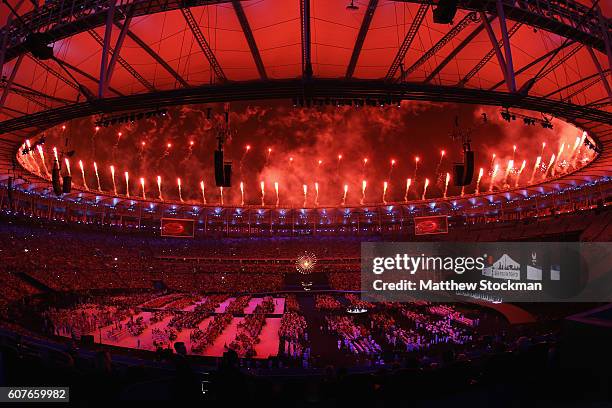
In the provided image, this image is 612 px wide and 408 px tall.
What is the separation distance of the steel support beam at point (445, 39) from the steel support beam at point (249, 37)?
566 cm

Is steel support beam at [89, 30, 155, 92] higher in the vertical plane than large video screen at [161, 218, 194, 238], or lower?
higher

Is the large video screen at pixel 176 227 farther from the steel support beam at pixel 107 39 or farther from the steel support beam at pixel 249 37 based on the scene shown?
the steel support beam at pixel 107 39

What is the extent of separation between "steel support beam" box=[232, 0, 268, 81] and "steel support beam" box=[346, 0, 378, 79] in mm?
3635

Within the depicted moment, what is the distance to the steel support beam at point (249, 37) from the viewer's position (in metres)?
14.1

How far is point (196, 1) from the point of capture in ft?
38.4

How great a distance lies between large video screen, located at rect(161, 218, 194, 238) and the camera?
111 ft

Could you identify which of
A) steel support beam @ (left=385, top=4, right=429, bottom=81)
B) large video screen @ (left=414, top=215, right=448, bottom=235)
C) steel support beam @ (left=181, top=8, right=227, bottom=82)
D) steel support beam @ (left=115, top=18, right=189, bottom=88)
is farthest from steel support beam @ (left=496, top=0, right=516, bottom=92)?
large video screen @ (left=414, top=215, right=448, bottom=235)

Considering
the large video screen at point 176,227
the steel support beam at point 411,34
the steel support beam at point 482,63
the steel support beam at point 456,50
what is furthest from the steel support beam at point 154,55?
the large video screen at point 176,227

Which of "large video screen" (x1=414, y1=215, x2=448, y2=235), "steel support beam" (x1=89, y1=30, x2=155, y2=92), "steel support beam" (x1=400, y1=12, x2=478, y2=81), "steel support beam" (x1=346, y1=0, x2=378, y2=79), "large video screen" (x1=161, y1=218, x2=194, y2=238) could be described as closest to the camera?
"steel support beam" (x1=400, y1=12, x2=478, y2=81)

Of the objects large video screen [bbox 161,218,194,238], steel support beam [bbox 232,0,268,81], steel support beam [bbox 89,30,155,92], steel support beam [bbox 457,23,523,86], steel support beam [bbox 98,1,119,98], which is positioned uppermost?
steel support beam [bbox 232,0,268,81]

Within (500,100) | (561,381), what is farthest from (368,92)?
(561,381)

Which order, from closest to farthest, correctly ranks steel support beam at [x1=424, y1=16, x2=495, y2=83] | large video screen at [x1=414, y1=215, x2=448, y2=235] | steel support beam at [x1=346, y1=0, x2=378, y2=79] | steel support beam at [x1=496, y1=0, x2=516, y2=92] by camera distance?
1. steel support beam at [x1=496, y1=0, x2=516, y2=92]
2. steel support beam at [x1=346, y1=0, x2=378, y2=79]
3. steel support beam at [x1=424, y1=16, x2=495, y2=83]
4. large video screen at [x1=414, y1=215, x2=448, y2=235]

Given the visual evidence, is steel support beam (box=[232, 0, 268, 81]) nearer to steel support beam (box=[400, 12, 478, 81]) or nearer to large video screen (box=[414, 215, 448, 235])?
steel support beam (box=[400, 12, 478, 81])

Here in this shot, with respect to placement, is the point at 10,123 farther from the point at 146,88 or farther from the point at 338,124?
the point at 338,124
